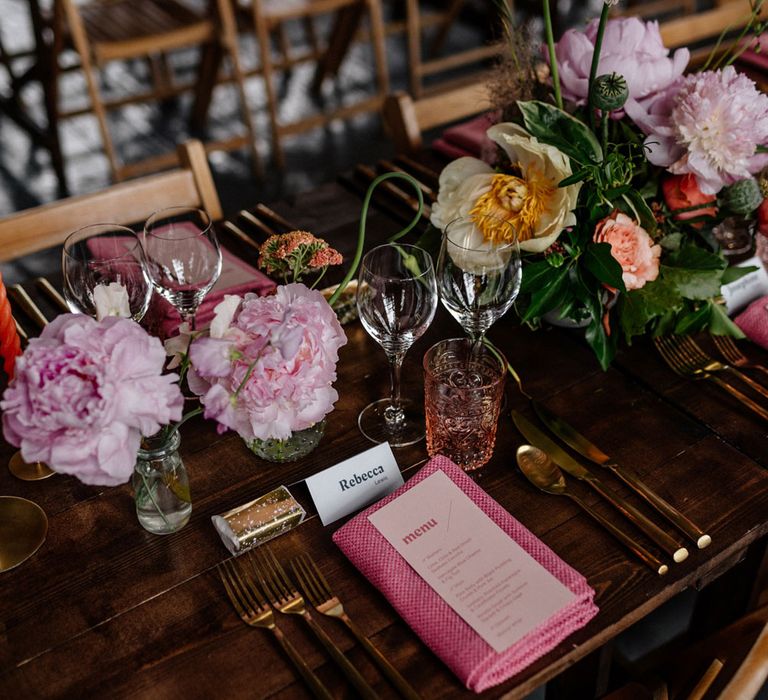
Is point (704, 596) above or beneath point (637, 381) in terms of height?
beneath

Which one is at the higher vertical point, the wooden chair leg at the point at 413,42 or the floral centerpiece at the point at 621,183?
the floral centerpiece at the point at 621,183

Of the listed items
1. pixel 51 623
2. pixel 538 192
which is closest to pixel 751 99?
pixel 538 192

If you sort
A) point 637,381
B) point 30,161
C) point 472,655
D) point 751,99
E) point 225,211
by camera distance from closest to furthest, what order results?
point 472,655
point 751,99
point 637,381
point 225,211
point 30,161

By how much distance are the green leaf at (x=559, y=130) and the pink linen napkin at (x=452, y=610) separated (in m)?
0.47

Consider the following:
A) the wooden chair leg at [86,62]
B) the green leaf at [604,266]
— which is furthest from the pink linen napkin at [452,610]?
the wooden chair leg at [86,62]

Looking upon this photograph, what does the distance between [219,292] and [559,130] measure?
0.56 metres

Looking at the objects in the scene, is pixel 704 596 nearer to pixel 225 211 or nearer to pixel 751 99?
pixel 751 99

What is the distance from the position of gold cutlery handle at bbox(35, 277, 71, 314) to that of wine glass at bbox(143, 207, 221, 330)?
31cm

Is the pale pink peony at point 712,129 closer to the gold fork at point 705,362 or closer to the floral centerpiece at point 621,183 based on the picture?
the floral centerpiece at point 621,183

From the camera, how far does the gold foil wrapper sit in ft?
3.31

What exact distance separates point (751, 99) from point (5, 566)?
1106mm

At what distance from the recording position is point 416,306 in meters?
→ 1.08

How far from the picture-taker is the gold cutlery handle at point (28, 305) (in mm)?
1387

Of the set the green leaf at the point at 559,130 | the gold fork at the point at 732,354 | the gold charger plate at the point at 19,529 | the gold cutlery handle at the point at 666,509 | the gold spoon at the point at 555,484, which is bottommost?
the gold fork at the point at 732,354
